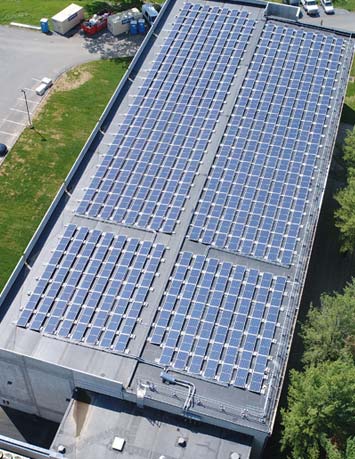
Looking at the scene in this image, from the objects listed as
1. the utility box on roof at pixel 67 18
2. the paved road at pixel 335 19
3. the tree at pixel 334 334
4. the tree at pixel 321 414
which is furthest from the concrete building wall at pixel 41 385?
the paved road at pixel 335 19

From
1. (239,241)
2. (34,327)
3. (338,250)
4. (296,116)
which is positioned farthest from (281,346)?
(296,116)

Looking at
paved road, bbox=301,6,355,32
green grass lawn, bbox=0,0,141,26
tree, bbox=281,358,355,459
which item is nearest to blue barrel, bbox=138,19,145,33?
green grass lawn, bbox=0,0,141,26

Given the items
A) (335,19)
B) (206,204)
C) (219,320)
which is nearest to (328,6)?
(335,19)

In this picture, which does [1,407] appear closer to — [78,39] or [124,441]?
[124,441]

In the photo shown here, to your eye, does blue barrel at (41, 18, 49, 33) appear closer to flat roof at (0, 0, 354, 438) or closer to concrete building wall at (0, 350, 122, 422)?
flat roof at (0, 0, 354, 438)

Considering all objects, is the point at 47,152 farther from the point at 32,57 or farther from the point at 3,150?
the point at 32,57

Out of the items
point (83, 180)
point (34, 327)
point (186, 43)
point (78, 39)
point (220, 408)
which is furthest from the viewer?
point (78, 39)
